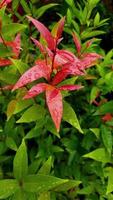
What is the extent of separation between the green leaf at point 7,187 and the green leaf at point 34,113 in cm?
23

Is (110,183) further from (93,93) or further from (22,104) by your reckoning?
(22,104)

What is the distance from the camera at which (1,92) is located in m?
1.77

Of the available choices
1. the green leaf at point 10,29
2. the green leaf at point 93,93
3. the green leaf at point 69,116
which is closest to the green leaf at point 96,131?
the green leaf at point 93,93

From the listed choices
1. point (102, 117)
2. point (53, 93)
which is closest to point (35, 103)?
point (53, 93)

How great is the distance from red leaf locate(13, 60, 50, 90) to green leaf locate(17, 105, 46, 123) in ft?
0.57

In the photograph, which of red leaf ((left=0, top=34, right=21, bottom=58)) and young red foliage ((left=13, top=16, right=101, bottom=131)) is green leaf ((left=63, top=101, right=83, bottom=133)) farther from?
red leaf ((left=0, top=34, right=21, bottom=58))

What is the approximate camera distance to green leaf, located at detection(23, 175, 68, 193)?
145cm

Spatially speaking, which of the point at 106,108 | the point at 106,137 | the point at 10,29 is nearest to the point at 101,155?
the point at 106,137

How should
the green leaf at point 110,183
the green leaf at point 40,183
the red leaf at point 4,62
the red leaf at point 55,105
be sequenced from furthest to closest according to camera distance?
the green leaf at point 110,183 < the red leaf at point 4,62 < the green leaf at point 40,183 < the red leaf at point 55,105

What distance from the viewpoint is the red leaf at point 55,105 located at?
4.32 ft

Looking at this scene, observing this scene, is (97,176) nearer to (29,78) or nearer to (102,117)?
(102,117)

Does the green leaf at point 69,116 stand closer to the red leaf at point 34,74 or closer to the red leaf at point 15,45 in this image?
the red leaf at point 34,74

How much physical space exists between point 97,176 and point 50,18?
4.89 ft

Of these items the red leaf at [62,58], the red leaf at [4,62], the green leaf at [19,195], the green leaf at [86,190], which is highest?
the red leaf at [4,62]
